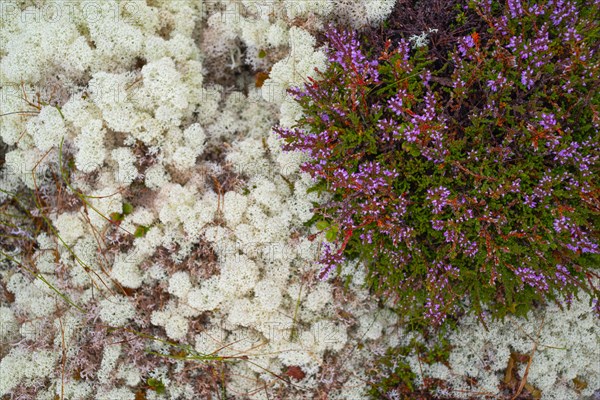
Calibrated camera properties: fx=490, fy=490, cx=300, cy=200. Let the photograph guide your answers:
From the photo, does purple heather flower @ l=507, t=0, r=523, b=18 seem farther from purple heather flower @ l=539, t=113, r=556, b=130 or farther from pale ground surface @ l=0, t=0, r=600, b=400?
pale ground surface @ l=0, t=0, r=600, b=400

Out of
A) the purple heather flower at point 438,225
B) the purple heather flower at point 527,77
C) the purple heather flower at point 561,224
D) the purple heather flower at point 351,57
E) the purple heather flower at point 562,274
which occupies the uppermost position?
the purple heather flower at point 351,57

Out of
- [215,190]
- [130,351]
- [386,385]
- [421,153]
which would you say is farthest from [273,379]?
[421,153]

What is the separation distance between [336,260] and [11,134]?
3196mm

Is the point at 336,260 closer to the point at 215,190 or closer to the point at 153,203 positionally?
the point at 215,190

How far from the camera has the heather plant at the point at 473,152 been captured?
11.4ft

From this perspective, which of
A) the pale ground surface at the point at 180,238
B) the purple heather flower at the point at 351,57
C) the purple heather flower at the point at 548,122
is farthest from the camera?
the pale ground surface at the point at 180,238

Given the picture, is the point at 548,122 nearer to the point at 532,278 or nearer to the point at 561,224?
the point at 561,224

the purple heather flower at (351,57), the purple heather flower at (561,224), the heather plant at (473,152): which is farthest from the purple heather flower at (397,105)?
the purple heather flower at (561,224)

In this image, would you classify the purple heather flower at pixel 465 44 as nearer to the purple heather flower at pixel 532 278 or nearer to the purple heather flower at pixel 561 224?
the purple heather flower at pixel 561 224

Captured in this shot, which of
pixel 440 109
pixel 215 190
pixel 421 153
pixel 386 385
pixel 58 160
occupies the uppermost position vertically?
pixel 58 160

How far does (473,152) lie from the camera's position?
354cm

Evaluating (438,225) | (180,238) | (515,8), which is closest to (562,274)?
(438,225)

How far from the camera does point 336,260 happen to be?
12.5 feet

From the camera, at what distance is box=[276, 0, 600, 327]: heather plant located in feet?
11.4
